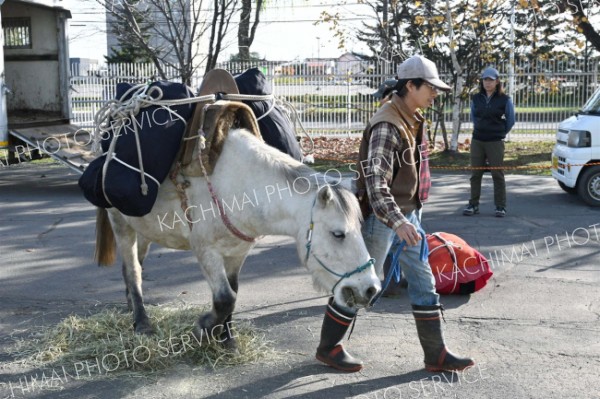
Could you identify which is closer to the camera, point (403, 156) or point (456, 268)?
point (403, 156)

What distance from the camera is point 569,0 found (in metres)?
16.5

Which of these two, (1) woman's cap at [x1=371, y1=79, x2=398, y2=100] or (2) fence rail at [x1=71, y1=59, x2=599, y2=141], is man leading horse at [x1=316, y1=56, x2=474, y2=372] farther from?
(2) fence rail at [x1=71, y1=59, x2=599, y2=141]

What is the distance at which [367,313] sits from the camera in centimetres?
611

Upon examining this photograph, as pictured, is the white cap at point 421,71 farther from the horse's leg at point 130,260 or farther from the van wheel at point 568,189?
the van wheel at point 568,189

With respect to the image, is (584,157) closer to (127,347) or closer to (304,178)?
(304,178)

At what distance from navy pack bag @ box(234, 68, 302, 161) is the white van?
6.84 meters

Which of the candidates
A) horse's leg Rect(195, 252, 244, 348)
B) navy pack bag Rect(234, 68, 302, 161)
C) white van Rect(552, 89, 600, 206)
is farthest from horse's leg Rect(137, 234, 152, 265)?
white van Rect(552, 89, 600, 206)

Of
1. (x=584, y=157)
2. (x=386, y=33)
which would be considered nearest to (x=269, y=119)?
(x=584, y=157)

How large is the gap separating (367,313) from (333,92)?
51.6ft

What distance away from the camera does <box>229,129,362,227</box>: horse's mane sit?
421cm

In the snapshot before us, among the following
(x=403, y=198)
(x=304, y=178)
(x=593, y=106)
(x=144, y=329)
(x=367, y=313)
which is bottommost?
(x=367, y=313)

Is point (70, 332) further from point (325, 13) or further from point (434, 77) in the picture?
point (325, 13)

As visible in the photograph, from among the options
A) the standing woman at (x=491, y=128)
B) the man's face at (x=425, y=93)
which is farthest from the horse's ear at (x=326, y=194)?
the standing woman at (x=491, y=128)

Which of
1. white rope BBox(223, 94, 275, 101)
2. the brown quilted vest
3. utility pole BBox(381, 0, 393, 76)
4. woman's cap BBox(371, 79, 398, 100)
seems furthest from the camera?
utility pole BBox(381, 0, 393, 76)
